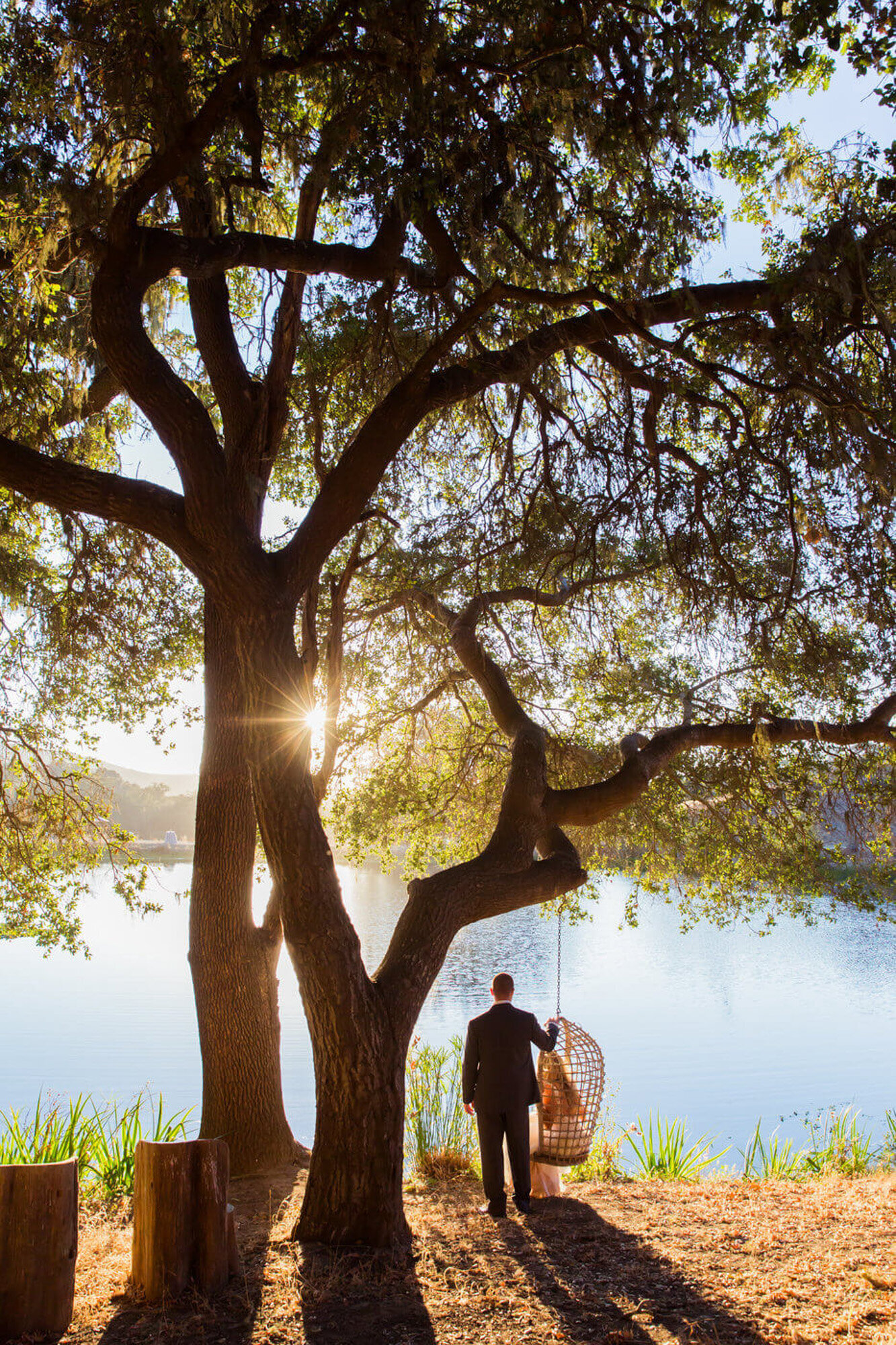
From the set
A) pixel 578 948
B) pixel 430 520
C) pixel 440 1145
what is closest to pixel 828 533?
pixel 430 520

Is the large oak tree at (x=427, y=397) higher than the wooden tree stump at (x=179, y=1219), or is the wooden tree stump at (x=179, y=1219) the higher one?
the large oak tree at (x=427, y=397)

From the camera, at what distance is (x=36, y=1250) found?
140 inches

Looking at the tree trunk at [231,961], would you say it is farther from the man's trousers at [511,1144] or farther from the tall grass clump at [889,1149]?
the tall grass clump at [889,1149]

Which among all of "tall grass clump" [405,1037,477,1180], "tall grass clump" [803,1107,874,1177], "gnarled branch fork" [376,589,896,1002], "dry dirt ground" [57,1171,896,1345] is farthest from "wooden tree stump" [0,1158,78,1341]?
"tall grass clump" [803,1107,874,1177]

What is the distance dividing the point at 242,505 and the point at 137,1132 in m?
4.94

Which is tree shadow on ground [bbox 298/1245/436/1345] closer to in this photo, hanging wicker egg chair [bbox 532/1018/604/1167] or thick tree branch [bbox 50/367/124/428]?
hanging wicker egg chair [bbox 532/1018/604/1167]

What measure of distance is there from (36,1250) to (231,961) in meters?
3.41

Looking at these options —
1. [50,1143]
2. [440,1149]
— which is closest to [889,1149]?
[440,1149]

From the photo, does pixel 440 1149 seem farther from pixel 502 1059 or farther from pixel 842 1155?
pixel 842 1155

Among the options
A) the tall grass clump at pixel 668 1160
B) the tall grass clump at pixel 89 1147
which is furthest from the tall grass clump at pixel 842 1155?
the tall grass clump at pixel 89 1147

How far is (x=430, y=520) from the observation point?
8.33 meters

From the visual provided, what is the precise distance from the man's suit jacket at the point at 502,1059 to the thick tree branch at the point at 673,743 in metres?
1.52

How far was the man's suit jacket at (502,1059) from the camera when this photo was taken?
564cm

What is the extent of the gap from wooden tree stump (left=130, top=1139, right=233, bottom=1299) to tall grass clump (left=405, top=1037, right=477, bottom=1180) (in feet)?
11.5
